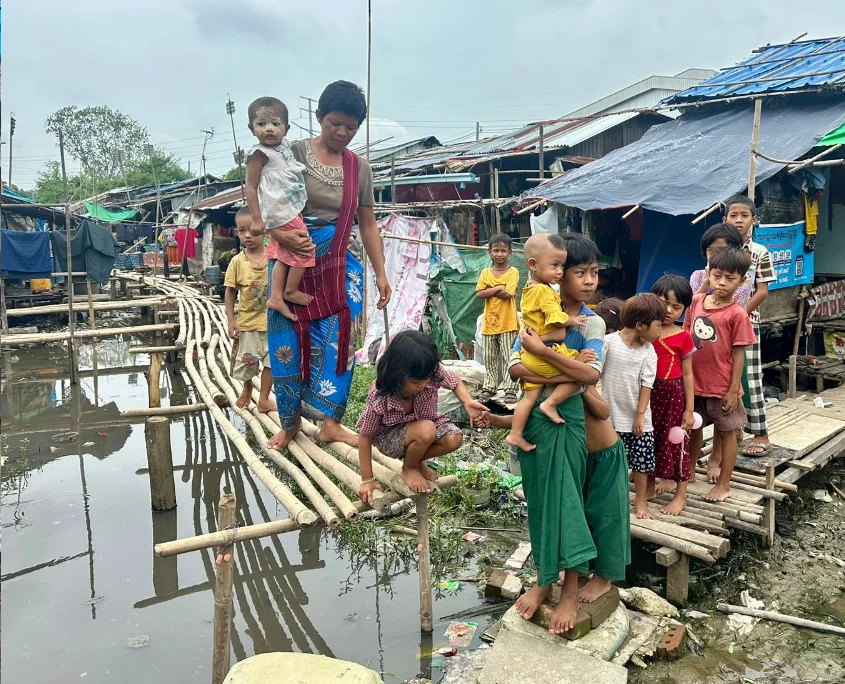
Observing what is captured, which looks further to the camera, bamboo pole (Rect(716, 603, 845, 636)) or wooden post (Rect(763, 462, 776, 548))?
wooden post (Rect(763, 462, 776, 548))

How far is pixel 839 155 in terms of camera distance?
698cm

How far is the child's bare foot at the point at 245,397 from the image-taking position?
197 inches

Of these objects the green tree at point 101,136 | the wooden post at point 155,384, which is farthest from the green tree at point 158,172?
the wooden post at point 155,384

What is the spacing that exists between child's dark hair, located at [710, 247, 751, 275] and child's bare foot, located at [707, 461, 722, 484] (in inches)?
47.9

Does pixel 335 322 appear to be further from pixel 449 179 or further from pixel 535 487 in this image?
pixel 449 179

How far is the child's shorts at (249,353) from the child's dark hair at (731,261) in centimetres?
331

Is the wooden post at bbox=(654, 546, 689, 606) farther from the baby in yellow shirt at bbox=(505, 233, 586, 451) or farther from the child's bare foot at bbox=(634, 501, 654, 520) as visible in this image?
the baby in yellow shirt at bbox=(505, 233, 586, 451)

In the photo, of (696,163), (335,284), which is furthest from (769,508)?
(696,163)

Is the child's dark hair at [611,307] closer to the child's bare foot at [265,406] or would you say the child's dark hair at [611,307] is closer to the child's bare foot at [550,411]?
the child's bare foot at [550,411]

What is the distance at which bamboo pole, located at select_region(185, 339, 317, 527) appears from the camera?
2921 millimetres

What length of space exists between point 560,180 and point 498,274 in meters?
2.67

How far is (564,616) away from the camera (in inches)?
113

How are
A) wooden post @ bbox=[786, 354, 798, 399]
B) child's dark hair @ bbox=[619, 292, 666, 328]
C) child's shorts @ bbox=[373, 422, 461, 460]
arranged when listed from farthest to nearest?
wooden post @ bbox=[786, 354, 798, 399], child's dark hair @ bbox=[619, 292, 666, 328], child's shorts @ bbox=[373, 422, 461, 460]

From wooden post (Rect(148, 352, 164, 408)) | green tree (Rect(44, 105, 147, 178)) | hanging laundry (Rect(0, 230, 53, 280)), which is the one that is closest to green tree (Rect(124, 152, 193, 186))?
green tree (Rect(44, 105, 147, 178))
